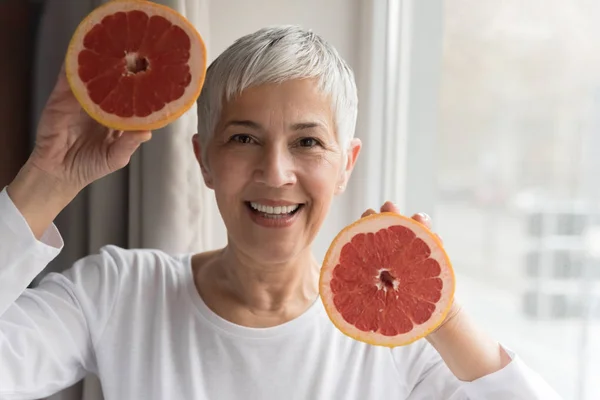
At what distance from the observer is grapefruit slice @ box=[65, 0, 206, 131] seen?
0.97 m

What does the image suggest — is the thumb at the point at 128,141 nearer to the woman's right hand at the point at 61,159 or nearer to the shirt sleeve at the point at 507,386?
the woman's right hand at the point at 61,159

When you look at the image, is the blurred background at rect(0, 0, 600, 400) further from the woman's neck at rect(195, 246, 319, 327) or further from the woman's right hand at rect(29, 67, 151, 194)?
the woman's right hand at rect(29, 67, 151, 194)

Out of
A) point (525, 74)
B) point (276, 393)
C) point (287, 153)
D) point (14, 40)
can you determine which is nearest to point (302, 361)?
point (276, 393)

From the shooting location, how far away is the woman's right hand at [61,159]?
1.04 m

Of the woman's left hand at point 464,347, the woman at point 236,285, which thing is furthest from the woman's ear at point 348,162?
the woman's left hand at point 464,347

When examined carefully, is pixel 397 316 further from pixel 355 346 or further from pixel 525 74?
pixel 525 74

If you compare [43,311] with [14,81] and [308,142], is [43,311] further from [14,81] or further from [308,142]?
[14,81]

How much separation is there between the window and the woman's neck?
0.60m

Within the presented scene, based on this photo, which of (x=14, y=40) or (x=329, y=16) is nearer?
(x=14, y=40)

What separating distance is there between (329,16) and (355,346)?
0.94 m

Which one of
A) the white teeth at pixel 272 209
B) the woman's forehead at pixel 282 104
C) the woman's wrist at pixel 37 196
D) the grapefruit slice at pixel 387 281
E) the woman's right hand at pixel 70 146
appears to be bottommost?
the grapefruit slice at pixel 387 281

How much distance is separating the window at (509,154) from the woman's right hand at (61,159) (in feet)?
3.07

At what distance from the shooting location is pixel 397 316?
3.37ft

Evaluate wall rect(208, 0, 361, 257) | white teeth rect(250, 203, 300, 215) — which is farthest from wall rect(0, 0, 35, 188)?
white teeth rect(250, 203, 300, 215)
